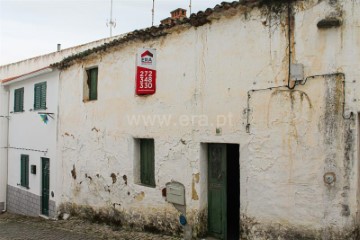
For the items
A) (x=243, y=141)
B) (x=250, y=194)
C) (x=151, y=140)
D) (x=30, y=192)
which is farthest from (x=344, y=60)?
(x=30, y=192)

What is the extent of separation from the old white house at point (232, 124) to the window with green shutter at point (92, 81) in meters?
0.10

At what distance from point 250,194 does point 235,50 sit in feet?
9.64

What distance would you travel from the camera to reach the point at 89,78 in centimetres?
1199

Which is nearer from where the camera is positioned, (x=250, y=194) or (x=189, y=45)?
(x=250, y=194)

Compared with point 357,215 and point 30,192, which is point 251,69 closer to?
point 357,215

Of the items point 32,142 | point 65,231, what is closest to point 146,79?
point 65,231

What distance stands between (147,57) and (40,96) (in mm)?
7255

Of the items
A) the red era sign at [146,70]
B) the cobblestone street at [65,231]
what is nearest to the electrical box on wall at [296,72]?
the red era sign at [146,70]

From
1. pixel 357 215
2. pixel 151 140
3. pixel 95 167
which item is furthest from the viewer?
pixel 95 167

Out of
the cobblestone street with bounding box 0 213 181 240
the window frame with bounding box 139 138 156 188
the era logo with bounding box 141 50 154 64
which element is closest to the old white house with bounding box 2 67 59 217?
the cobblestone street with bounding box 0 213 181 240

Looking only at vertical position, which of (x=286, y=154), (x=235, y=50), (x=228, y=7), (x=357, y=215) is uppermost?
(x=228, y=7)

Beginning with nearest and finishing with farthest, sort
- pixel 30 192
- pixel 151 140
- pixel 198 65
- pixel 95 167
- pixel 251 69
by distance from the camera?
pixel 251 69 < pixel 198 65 < pixel 151 140 < pixel 95 167 < pixel 30 192

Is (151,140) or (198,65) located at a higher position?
(198,65)

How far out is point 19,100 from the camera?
650 inches
